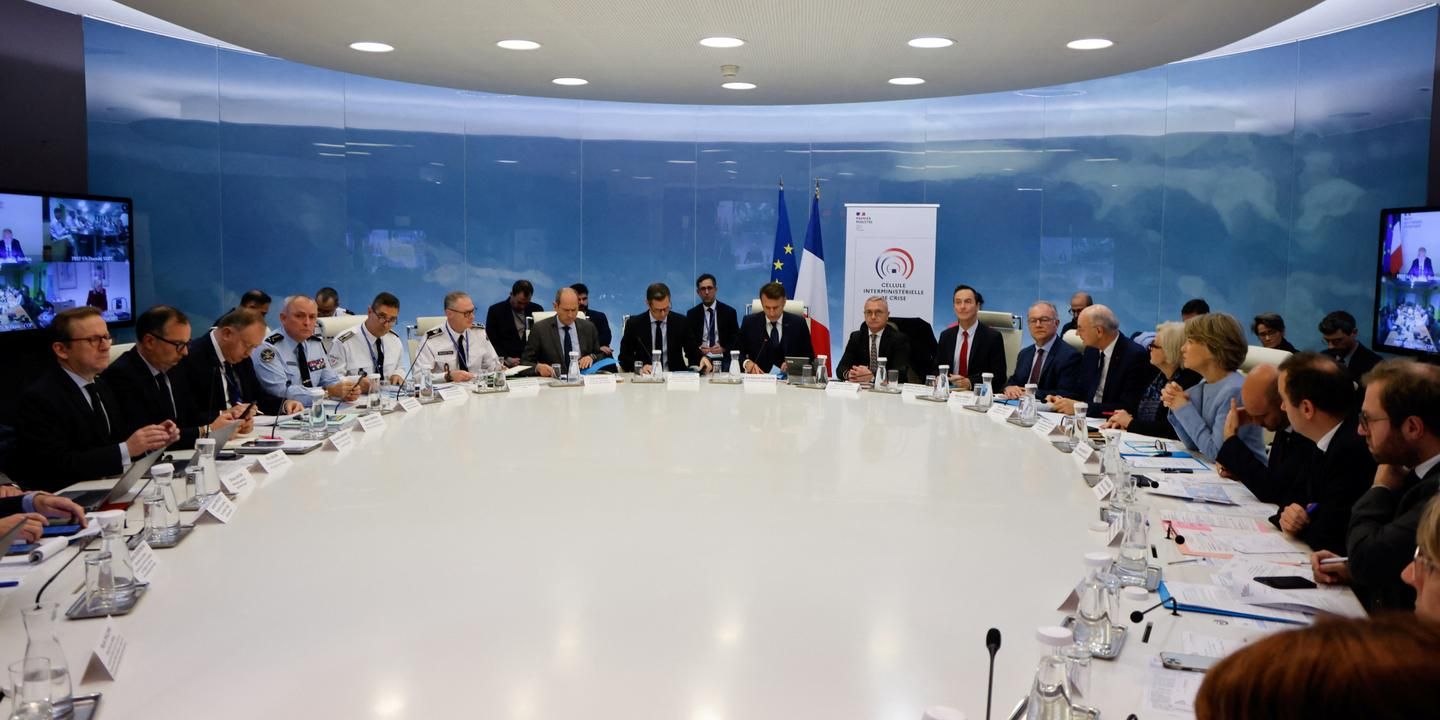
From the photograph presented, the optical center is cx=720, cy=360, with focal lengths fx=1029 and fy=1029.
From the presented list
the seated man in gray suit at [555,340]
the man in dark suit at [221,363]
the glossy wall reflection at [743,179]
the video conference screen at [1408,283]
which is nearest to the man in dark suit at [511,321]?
the seated man in gray suit at [555,340]

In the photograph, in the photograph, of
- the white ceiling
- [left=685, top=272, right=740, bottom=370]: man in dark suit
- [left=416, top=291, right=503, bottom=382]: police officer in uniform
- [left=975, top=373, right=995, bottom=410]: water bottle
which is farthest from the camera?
[left=685, top=272, right=740, bottom=370]: man in dark suit

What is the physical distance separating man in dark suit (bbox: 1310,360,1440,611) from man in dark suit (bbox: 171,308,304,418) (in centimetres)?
415

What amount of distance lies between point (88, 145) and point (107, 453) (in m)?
4.78

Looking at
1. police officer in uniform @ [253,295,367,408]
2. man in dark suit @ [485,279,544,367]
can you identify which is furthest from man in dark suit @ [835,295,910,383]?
police officer in uniform @ [253,295,367,408]

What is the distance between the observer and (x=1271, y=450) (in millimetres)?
3520

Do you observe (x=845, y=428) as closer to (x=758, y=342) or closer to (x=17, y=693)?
(x=758, y=342)

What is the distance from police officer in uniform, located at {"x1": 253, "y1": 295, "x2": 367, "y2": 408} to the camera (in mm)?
5289

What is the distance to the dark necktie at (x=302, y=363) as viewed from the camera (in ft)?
18.3

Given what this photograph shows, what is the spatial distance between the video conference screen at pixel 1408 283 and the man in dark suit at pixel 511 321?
A: 6.08 meters

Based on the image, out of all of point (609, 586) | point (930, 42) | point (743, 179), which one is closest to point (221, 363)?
point (609, 586)

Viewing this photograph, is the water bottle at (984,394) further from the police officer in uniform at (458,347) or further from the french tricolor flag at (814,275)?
the french tricolor flag at (814,275)

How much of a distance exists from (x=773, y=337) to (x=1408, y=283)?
402 cm

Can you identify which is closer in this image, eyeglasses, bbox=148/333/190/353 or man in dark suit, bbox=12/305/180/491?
man in dark suit, bbox=12/305/180/491

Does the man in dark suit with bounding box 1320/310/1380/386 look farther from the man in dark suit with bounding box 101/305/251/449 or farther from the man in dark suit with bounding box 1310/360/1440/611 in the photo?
the man in dark suit with bounding box 101/305/251/449
